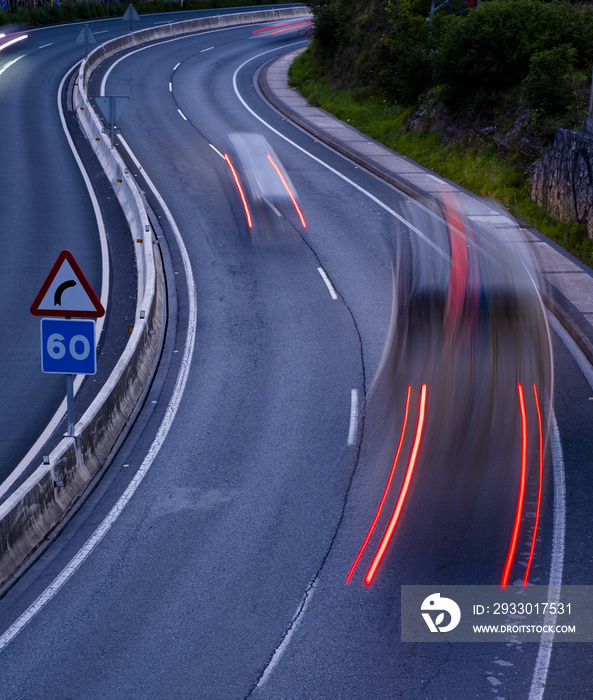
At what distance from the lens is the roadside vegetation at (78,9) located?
185ft

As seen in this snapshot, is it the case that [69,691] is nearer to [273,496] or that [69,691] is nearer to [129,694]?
[129,694]

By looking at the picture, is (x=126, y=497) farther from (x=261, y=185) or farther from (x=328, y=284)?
(x=261, y=185)

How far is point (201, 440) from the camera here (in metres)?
12.5

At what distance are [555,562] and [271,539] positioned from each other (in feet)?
10.7

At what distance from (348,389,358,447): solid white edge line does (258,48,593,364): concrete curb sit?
4937 millimetres

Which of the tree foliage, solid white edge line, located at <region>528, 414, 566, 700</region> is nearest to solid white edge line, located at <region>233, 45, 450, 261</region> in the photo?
the tree foliage

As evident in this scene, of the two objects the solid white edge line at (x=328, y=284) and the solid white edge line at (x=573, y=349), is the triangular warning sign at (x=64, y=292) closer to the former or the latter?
the solid white edge line at (x=573, y=349)

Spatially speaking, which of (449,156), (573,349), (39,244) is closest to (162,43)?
(449,156)

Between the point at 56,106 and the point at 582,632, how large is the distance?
110 feet

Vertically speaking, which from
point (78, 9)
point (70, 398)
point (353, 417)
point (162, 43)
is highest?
point (78, 9)

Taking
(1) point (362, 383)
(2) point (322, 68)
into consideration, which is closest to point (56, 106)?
(2) point (322, 68)

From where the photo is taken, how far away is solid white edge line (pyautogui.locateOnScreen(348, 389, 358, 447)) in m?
12.5

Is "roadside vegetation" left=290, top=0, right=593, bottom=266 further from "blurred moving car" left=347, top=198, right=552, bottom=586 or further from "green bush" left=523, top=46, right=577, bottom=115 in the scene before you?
"blurred moving car" left=347, top=198, right=552, bottom=586

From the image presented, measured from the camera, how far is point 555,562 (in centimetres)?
961
